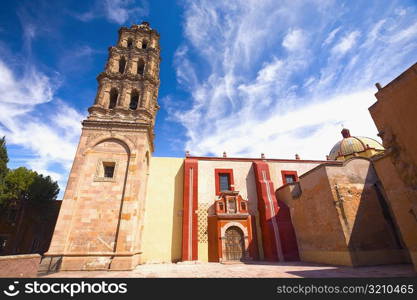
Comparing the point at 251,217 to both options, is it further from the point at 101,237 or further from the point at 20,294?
the point at 20,294

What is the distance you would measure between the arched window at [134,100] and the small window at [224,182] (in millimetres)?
8634

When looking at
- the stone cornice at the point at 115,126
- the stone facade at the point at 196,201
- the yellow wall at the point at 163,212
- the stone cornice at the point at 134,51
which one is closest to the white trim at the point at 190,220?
the stone facade at the point at 196,201

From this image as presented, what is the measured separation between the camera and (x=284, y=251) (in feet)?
40.1

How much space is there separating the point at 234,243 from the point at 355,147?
58.0 feet

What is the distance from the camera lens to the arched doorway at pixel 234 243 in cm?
1259

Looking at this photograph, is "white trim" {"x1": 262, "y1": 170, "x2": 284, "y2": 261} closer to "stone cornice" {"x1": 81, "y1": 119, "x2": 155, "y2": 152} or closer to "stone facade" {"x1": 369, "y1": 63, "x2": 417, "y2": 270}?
"stone facade" {"x1": 369, "y1": 63, "x2": 417, "y2": 270}

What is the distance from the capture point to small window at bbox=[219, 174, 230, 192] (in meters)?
15.7

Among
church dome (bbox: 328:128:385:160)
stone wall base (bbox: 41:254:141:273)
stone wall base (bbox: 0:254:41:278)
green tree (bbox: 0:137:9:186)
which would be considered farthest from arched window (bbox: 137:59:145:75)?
church dome (bbox: 328:128:385:160)

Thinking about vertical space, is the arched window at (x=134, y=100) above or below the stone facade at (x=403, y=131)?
above

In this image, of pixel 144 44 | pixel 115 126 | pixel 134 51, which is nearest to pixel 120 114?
pixel 115 126

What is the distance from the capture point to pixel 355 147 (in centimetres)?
2095

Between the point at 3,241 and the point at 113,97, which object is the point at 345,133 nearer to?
the point at 113,97

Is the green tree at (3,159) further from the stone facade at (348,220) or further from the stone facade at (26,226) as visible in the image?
the stone facade at (348,220)

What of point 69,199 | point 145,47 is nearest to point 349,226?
point 69,199
